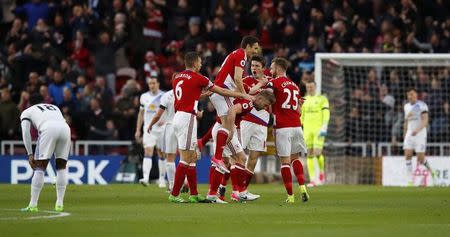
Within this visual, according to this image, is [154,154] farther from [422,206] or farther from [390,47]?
[422,206]

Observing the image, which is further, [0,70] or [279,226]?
[0,70]

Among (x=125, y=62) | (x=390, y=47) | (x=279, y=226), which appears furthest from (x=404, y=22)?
(x=279, y=226)

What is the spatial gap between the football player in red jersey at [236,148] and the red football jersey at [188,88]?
2.23ft

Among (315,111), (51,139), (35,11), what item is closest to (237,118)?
(51,139)

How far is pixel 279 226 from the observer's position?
13.0 m

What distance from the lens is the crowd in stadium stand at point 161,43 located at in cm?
2933

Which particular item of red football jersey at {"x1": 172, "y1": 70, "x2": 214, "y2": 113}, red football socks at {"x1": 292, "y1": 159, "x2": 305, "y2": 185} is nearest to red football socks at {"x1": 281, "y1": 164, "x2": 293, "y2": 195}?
red football socks at {"x1": 292, "y1": 159, "x2": 305, "y2": 185}

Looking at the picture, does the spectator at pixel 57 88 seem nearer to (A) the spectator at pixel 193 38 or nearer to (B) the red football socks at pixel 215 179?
(A) the spectator at pixel 193 38

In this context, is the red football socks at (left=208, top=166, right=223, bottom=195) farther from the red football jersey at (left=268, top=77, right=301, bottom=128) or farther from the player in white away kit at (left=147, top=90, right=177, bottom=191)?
the player in white away kit at (left=147, top=90, right=177, bottom=191)

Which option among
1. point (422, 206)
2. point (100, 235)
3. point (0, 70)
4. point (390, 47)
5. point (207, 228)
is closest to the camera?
point (100, 235)

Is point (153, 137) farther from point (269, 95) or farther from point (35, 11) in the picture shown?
point (35, 11)

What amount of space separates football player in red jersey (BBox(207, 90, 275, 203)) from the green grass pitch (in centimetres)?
42

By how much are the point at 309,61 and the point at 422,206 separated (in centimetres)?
1282

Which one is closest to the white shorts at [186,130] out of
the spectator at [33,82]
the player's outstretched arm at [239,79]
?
the player's outstretched arm at [239,79]
